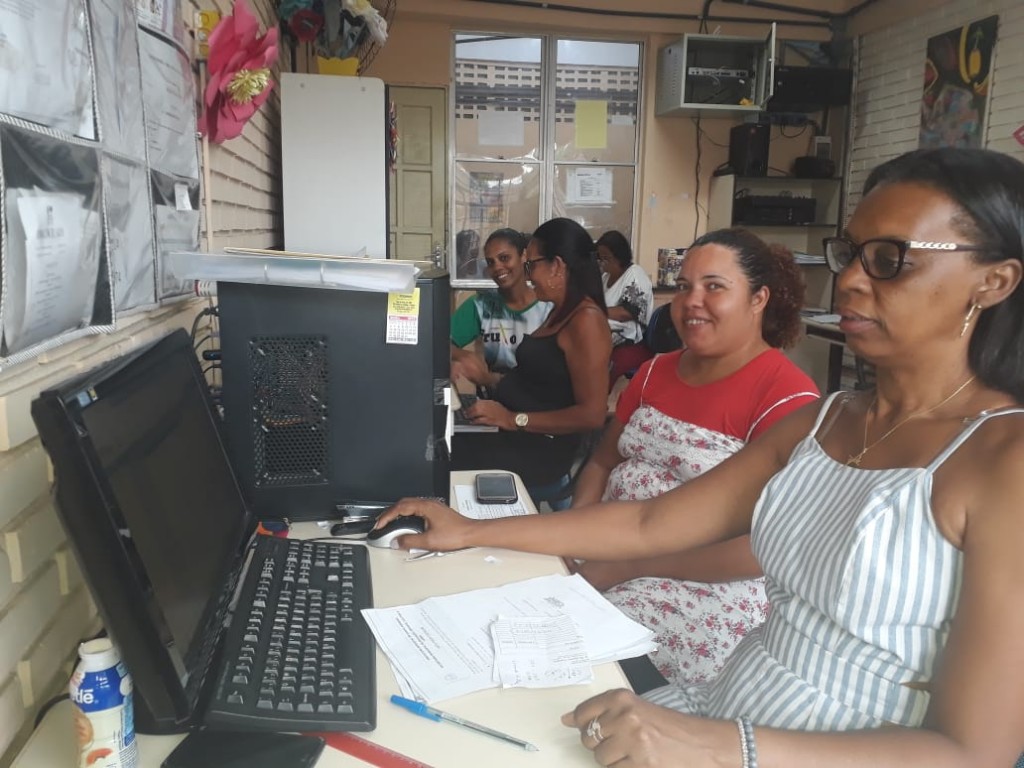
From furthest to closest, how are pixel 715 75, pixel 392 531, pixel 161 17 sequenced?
pixel 715 75, pixel 161 17, pixel 392 531

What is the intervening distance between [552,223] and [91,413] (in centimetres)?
227

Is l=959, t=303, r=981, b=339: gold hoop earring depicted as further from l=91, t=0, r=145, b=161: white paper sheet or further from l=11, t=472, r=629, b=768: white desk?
l=91, t=0, r=145, b=161: white paper sheet

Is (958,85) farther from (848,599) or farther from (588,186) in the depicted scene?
(848,599)

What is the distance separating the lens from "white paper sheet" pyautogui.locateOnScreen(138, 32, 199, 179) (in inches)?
52.8

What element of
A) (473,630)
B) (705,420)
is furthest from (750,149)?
(473,630)

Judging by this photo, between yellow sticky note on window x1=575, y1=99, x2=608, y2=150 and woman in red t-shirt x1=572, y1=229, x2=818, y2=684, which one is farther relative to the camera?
yellow sticky note on window x1=575, y1=99, x2=608, y2=150

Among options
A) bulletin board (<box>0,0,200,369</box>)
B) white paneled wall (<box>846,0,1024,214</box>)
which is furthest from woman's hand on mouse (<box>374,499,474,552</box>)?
white paneled wall (<box>846,0,1024,214</box>)

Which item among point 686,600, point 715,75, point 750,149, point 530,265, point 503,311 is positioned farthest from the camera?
point 750,149

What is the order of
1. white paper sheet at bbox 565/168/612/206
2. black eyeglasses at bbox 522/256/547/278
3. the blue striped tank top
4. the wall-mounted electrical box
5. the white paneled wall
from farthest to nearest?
white paper sheet at bbox 565/168/612/206 < the wall-mounted electrical box < the white paneled wall < black eyeglasses at bbox 522/256/547/278 < the blue striped tank top

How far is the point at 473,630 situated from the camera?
3.33 feet

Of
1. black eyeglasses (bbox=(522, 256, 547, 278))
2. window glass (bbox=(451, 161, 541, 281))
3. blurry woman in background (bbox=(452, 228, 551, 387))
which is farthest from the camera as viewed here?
window glass (bbox=(451, 161, 541, 281))

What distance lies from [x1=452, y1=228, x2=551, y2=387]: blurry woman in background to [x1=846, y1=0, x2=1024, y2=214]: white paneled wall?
2.09m

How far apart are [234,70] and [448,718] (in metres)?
1.57

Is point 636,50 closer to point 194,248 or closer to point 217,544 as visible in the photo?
point 194,248
